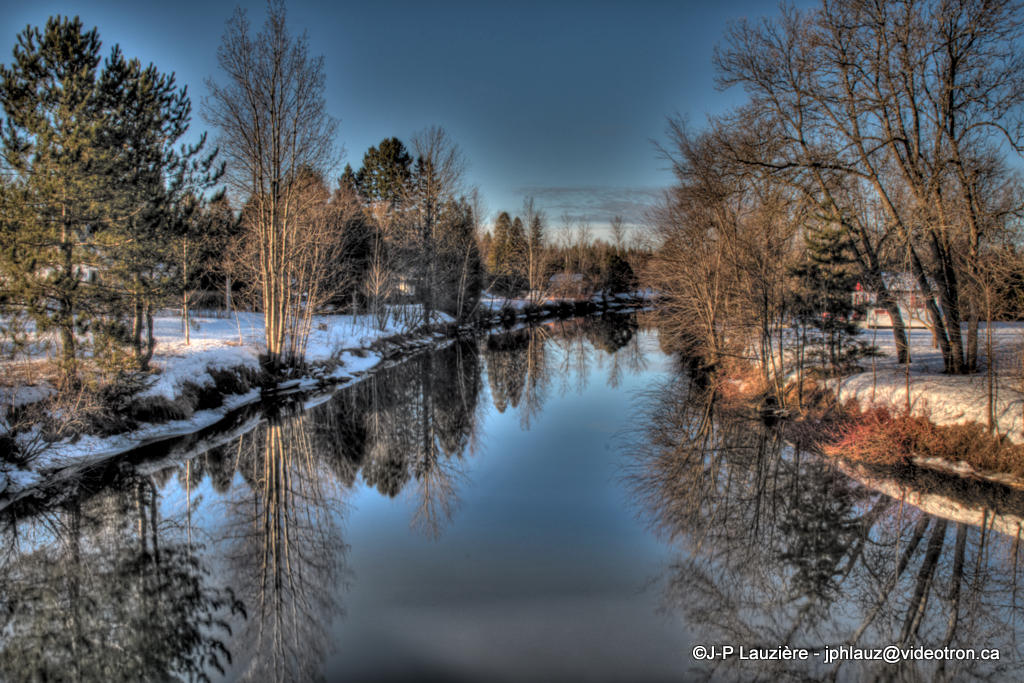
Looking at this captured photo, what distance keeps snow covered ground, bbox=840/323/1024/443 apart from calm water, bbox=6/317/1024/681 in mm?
1568

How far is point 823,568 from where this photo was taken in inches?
277

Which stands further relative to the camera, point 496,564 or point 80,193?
point 80,193

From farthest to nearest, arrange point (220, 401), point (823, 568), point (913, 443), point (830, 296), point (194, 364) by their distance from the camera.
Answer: point (194, 364) → point (220, 401) → point (830, 296) → point (913, 443) → point (823, 568)

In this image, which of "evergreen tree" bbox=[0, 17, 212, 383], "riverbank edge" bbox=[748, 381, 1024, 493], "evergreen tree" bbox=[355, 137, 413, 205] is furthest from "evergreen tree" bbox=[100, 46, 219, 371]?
"evergreen tree" bbox=[355, 137, 413, 205]

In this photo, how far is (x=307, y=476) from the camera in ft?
35.6

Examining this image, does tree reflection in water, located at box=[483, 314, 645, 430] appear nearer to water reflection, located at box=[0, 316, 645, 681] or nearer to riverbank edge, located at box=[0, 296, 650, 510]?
water reflection, located at box=[0, 316, 645, 681]

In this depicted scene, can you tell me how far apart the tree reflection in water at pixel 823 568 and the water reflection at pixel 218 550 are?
3.83 meters

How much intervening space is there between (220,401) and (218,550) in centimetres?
967

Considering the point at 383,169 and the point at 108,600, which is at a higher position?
the point at 383,169

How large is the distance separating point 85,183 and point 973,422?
1808cm

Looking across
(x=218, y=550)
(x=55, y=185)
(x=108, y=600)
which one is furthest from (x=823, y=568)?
(x=55, y=185)

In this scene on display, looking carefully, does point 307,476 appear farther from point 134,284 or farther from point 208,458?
point 134,284

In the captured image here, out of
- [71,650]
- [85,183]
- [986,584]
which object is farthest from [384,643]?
[85,183]

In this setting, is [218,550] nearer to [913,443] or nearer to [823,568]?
[823,568]
